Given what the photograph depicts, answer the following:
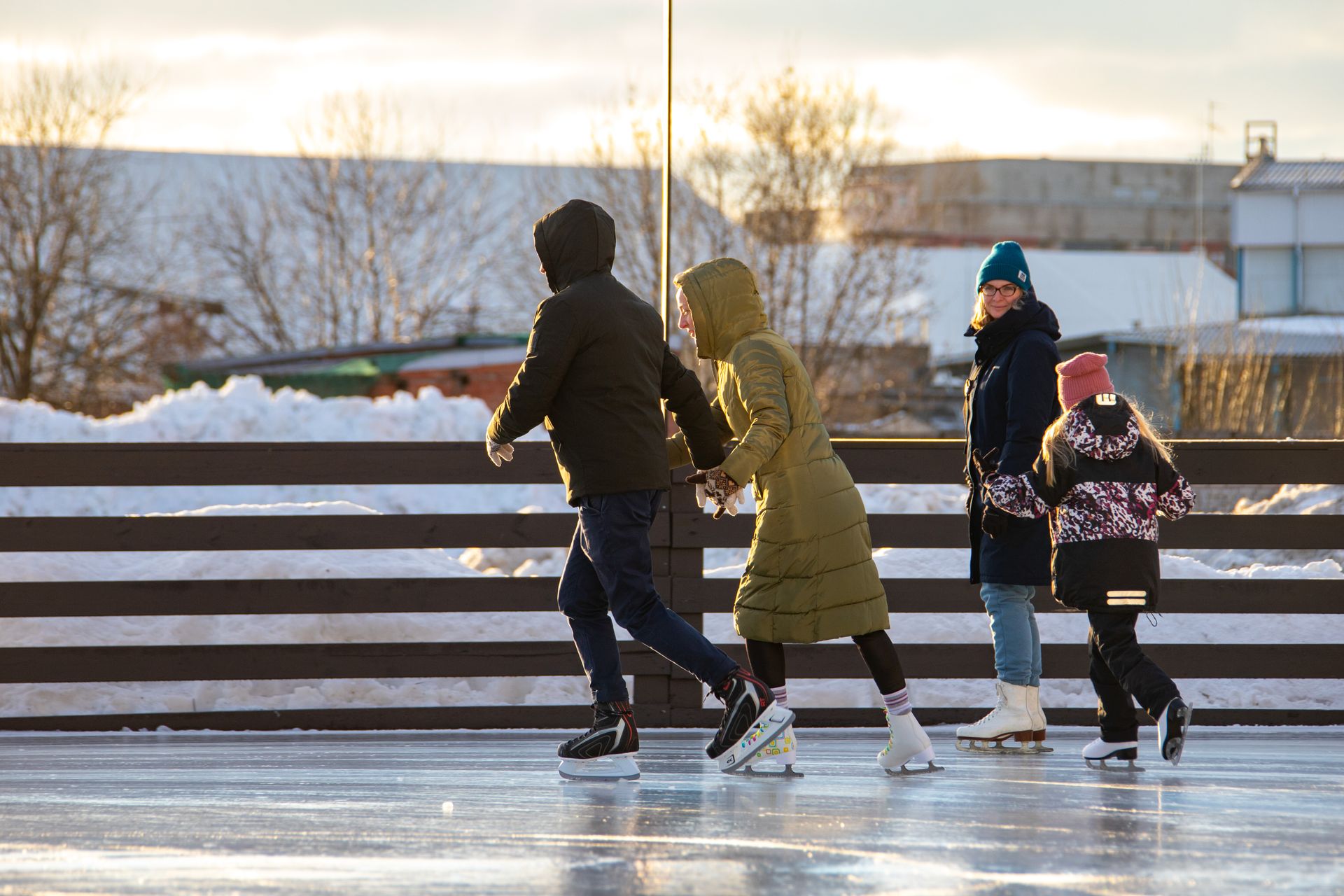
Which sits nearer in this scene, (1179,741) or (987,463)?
(1179,741)

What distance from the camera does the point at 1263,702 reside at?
6531 mm

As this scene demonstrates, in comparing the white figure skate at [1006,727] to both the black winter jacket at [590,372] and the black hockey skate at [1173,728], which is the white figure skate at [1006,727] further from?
the black winter jacket at [590,372]

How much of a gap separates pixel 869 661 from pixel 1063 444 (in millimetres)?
990

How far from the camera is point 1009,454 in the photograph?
16.1 feet

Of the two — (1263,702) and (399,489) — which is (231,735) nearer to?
(1263,702)

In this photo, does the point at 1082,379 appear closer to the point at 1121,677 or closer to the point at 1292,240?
the point at 1121,677

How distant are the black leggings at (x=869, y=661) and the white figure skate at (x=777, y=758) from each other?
0.21 metres

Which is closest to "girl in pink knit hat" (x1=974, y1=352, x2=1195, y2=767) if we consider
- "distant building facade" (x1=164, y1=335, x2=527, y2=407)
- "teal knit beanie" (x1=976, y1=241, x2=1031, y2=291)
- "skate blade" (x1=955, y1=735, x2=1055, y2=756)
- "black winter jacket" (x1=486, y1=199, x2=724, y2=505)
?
"teal knit beanie" (x1=976, y1=241, x2=1031, y2=291)

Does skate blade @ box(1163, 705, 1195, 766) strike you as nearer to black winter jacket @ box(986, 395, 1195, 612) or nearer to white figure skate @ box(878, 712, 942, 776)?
black winter jacket @ box(986, 395, 1195, 612)

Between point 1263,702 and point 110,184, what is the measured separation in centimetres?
2850

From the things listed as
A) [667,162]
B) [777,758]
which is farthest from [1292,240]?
[777,758]

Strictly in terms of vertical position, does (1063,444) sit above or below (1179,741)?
above

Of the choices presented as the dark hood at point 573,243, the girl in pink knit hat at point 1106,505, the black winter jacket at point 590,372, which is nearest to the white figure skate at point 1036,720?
the girl in pink knit hat at point 1106,505

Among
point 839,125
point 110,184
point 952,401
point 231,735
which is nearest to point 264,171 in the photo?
point 110,184
